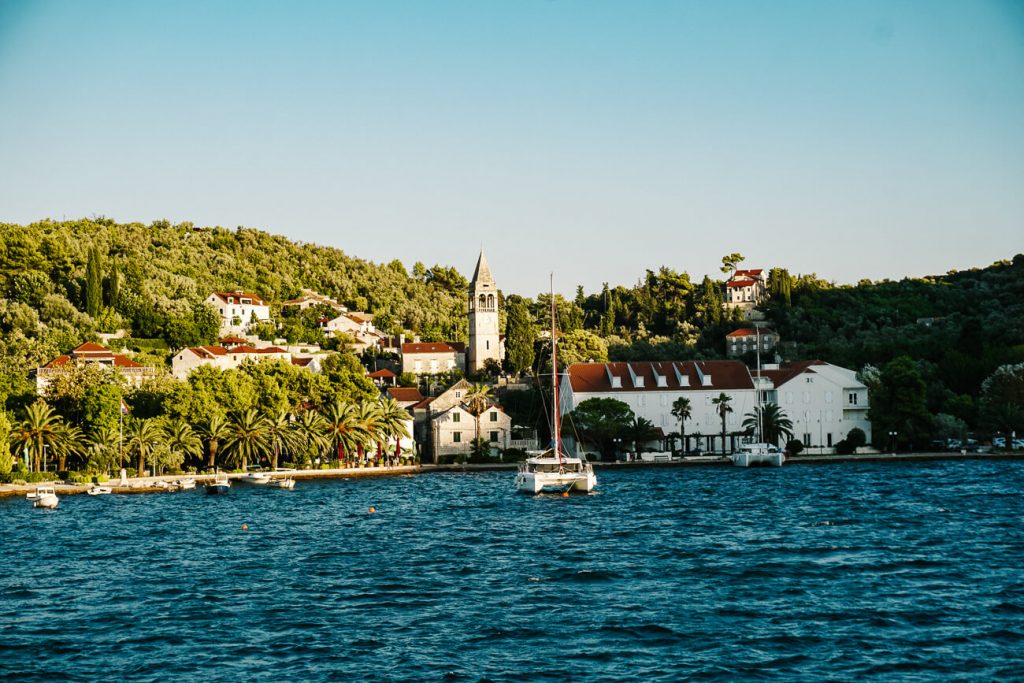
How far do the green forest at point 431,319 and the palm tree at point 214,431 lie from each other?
98 cm

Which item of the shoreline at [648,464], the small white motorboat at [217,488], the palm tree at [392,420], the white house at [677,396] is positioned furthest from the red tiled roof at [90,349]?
the white house at [677,396]

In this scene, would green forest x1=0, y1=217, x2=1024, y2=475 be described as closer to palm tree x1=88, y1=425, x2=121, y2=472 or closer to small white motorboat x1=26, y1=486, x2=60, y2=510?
palm tree x1=88, y1=425, x2=121, y2=472

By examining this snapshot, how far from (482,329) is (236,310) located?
30405mm

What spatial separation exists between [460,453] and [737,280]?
78837 mm

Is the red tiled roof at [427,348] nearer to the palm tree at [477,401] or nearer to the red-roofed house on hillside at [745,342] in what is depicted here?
the palm tree at [477,401]

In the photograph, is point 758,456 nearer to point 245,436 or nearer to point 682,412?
point 682,412

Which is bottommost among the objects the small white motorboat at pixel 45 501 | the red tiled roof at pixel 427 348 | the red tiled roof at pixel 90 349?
the small white motorboat at pixel 45 501

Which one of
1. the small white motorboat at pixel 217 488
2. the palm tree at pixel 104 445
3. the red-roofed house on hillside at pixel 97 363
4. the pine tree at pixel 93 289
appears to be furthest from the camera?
the pine tree at pixel 93 289

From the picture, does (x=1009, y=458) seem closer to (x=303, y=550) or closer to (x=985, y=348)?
(x=985, y=348)

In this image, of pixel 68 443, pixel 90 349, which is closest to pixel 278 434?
pixel 68 443

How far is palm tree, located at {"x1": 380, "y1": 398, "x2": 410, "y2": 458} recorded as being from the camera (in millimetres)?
89500

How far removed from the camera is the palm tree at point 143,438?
76.0 metres

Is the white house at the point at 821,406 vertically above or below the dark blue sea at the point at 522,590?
above

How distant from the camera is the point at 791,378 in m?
97.4
